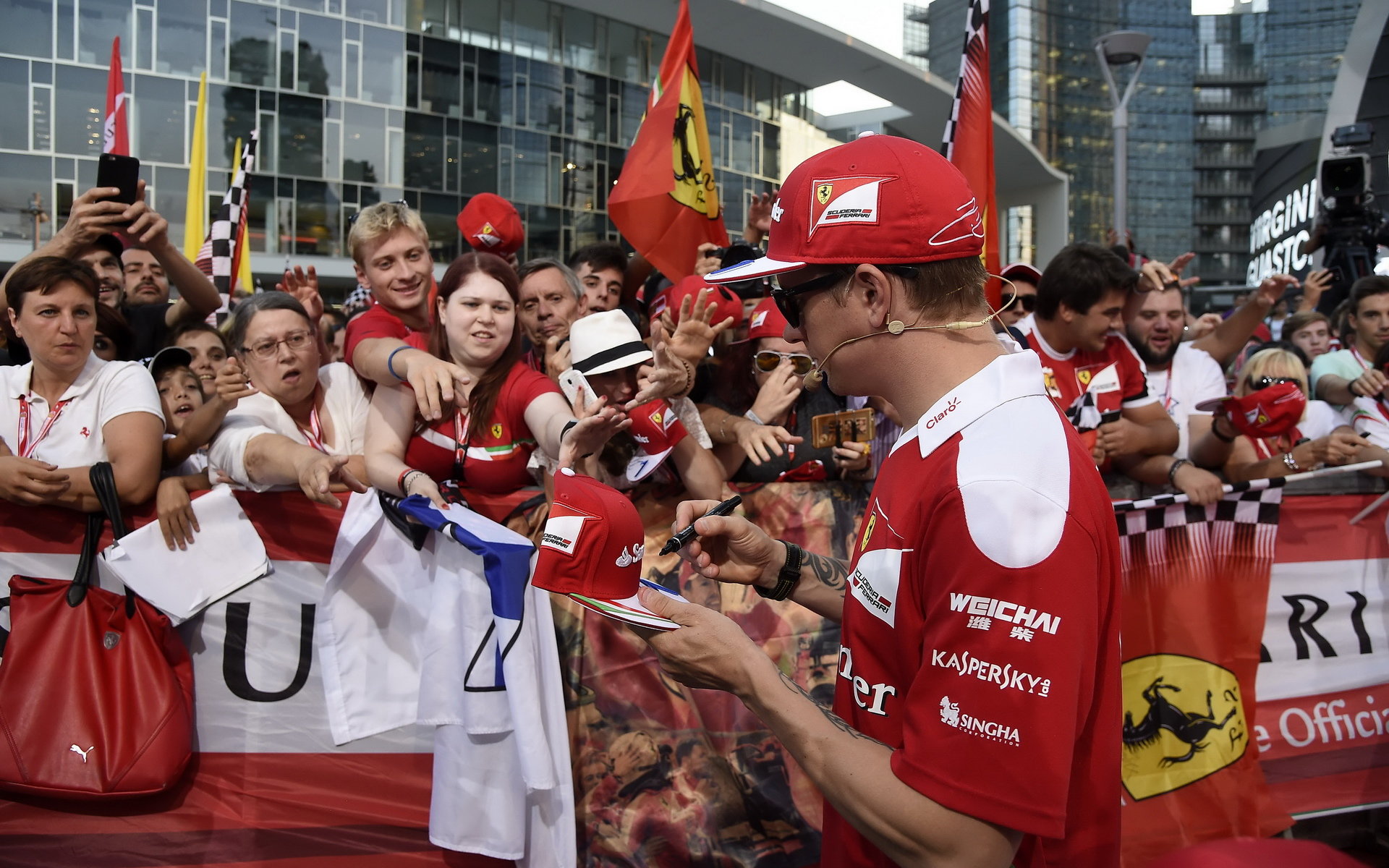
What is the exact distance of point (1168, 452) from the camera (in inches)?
183

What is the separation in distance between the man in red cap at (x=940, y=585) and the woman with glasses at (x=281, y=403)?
2.22m

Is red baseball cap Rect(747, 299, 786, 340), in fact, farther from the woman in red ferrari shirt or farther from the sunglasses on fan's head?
the woman in red ferrari shirt

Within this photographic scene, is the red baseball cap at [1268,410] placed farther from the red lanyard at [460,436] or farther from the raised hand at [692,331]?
the red lanyard at [460,436]

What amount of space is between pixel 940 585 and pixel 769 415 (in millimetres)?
2514

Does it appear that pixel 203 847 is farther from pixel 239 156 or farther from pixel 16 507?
pixel 239 156

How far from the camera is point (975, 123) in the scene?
5.38 metres

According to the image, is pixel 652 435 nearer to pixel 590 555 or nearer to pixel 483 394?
pixel 483 394

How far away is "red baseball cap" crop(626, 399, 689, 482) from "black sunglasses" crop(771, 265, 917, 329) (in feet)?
5.22

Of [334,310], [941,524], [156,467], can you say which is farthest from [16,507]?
[334,310]

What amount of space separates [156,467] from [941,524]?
3177mm

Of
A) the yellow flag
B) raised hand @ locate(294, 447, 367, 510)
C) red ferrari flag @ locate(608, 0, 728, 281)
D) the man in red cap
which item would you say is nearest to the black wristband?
red ferrari flag @ locate(608, 0, 728, 281)

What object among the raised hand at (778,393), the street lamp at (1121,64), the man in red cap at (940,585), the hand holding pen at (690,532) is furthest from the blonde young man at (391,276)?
the street lamp at (1121,64)

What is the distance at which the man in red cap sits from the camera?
1431 millimetres

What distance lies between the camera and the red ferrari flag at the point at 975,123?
5.34m
